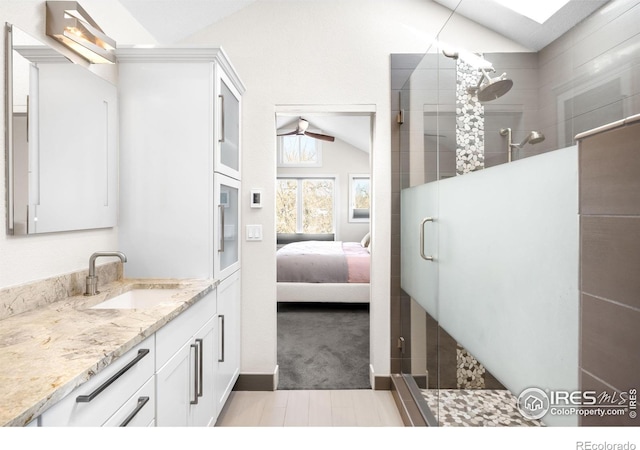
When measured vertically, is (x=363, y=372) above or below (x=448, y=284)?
below

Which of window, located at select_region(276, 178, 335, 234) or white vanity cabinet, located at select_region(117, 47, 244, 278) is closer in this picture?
white vanity cabinet, located at select_region(117, 47, 244, 278)

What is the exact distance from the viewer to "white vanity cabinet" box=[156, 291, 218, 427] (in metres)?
1.27

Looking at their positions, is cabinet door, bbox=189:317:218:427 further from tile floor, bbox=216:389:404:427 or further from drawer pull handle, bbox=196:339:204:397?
tile floor, bbox=216:389:404:427

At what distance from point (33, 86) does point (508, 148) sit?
183 cm

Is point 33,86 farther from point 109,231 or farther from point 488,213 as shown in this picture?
point 488,213

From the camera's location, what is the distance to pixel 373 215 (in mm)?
2545

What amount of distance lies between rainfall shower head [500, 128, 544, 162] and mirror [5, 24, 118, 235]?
70.7 inches

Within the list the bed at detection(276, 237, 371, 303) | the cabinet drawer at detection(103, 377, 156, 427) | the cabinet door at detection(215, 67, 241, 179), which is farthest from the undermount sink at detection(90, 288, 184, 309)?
the bed at detection(276, 237, 371, 303)

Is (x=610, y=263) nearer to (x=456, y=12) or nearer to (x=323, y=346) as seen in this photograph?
(x=456, y=12)

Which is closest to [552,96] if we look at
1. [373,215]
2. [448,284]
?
[448,284]

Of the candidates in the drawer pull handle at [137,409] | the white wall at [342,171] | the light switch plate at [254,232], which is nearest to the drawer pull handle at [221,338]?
the light switch plate at [254,232]

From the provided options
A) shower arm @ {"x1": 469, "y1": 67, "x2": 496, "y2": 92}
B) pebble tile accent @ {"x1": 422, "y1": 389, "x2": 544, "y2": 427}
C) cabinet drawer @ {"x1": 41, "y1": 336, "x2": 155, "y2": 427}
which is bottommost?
pebble tile accent @ {"x1": 422, "y1": 389, "x2": 544, "y2": 427}

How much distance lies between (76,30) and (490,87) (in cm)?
179

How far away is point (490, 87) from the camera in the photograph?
4.22ft
